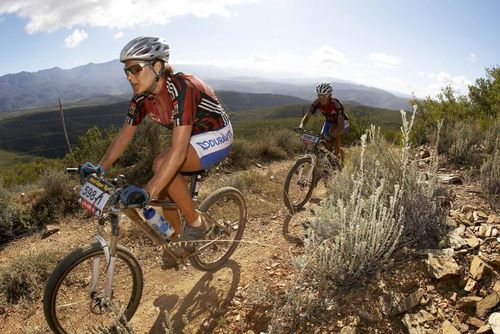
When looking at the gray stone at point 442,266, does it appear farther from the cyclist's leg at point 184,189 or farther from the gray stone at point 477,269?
the cyclist's leg at point 184,189

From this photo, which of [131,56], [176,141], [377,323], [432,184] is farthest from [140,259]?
[432,184]

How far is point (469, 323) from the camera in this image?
2.73 metres

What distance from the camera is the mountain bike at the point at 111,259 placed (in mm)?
2906

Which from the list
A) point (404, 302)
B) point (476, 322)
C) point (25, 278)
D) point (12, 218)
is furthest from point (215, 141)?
point (12, 218)

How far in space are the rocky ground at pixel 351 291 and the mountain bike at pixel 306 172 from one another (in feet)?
3.55

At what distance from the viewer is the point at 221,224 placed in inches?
176

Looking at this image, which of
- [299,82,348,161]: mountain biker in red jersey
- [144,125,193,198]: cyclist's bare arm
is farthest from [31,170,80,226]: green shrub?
[299,82,348,161]: mountain biker in red jersey

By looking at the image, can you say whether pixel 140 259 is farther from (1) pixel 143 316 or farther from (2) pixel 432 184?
(2) pixel 432 184

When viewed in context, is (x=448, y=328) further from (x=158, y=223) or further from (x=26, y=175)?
(x=26, y=175)

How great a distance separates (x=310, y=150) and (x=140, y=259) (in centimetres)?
355

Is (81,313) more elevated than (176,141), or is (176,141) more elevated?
(176,141)

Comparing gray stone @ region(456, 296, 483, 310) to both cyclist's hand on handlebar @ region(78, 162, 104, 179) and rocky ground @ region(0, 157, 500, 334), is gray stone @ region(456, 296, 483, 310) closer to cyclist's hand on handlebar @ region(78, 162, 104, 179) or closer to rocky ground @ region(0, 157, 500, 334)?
rocky ground @ region(0, 157, 500, 334)

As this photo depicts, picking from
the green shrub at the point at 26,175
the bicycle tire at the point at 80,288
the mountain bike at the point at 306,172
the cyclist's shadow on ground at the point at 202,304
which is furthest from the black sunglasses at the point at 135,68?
the green shrub at the point at 26,175

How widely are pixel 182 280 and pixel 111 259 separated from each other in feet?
4.95
